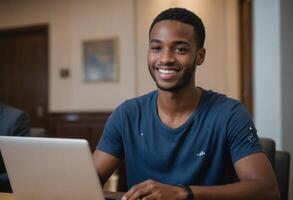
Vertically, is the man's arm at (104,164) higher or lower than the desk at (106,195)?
higher

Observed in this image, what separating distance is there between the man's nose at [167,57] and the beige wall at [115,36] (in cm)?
281

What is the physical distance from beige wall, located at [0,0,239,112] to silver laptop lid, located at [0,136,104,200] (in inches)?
125

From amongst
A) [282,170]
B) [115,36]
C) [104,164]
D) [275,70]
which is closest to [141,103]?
[104,164]

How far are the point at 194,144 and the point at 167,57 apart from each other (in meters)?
0.30

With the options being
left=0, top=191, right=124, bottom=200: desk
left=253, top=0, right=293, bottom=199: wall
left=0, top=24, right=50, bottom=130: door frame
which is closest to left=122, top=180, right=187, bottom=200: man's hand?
left=0, top=191, right=124, bottom=200: desk

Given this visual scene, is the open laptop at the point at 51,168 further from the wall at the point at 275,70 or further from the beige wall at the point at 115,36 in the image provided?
the beige wall at the point at 115,36

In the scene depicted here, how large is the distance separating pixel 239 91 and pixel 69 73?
2.03m

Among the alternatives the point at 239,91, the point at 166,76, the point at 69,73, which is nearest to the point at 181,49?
the point at 166,76

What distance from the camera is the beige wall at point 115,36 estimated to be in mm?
4059

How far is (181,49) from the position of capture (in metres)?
1.29

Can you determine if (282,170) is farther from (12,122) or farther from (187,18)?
(12,122)

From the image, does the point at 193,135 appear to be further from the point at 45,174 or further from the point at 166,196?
the point at 45,174

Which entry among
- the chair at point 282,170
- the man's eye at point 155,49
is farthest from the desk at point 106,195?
the chair at point 282,170

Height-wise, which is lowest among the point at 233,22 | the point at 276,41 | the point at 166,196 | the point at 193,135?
the point at 166,196
